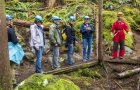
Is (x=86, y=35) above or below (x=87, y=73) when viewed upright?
above

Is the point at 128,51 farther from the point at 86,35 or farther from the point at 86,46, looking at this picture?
the point at 86,35

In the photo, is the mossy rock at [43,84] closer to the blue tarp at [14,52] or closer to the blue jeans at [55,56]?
the blue tarp at [14,52]

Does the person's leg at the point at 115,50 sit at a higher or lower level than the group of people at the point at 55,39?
lower

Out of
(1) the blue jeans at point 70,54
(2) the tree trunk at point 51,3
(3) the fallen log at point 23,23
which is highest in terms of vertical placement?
(2) the tree trunk at point 51,3

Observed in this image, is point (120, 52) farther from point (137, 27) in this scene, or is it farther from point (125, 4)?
point (125, 4)

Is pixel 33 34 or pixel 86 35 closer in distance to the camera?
pixel 33 34

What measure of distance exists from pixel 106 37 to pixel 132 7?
604 centimetres

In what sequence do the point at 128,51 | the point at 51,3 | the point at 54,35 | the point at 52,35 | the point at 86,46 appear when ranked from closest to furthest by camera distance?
the point at 52,35, the point at 54,35, the point at 86,46, the point at 128,51, the point at 51,3

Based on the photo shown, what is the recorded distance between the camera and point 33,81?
786 cm

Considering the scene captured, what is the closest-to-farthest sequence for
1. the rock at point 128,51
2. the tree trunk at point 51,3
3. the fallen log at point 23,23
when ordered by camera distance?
the fallen log at point 23,23
the rock at point 128,51
the tree trunk at point 51,3

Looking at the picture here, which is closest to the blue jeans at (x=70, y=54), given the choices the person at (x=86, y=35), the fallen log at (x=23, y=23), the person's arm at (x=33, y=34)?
the person at (x=86, y=35)

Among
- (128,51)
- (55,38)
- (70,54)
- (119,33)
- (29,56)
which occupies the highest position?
(55,38)

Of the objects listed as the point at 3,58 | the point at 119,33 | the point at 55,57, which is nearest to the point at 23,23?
the point at 55,57

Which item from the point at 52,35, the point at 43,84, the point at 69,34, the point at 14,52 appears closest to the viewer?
the point at 43,84
